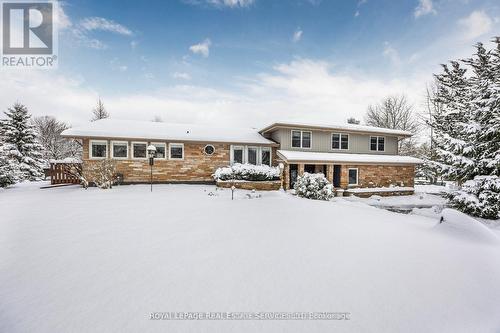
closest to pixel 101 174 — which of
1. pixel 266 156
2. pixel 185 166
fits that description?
pixel 185 166

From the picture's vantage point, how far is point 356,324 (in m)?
1.89

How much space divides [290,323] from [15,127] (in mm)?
26246

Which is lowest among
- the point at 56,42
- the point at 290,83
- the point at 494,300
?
the point at 494,300

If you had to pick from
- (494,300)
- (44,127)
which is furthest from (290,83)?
(44,127)

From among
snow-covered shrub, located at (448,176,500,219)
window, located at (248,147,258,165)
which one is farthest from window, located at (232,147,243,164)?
snow-covered shrub, located at (448,176,500,219)

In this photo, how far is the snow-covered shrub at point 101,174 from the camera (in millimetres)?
11203

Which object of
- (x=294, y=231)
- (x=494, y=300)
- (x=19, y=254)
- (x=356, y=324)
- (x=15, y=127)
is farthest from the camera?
(x=15, y=127)

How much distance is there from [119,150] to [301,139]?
494 inches

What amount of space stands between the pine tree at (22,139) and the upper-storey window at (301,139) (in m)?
21.7

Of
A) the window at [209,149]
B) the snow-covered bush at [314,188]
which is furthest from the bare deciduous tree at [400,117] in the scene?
the window at [209,149]

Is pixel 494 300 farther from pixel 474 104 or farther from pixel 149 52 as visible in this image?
pixel 149 52

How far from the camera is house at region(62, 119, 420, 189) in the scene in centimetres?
1286

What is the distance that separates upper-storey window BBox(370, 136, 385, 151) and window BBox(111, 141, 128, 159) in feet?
61.3

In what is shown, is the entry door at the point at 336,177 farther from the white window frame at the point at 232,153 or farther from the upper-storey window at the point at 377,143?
the white window frame at the point at 232,153
